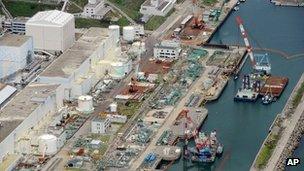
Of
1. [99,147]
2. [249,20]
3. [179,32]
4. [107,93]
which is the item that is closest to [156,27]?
[179,32]

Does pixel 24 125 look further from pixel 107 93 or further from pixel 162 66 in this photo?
pixel 162 66

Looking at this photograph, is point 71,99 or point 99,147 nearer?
point 99,147

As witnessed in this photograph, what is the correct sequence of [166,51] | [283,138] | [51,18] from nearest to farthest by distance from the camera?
[283,138] → [51,18] → [166,51]

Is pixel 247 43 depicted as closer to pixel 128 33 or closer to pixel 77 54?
pixel 128 33

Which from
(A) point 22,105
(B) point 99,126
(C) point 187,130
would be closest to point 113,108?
(B) point 99,126

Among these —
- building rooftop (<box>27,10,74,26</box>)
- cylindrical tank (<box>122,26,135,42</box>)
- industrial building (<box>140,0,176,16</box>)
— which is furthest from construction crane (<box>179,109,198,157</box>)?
industrial building (<box>140,0,176,16</box>)

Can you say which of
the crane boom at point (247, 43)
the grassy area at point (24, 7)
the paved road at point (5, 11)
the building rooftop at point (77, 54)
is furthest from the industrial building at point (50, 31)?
the crane boom at point (247, 43)

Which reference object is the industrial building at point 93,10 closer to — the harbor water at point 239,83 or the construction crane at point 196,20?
the construction crane at point 196,20
